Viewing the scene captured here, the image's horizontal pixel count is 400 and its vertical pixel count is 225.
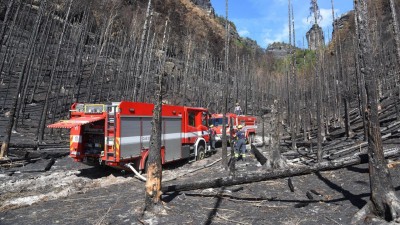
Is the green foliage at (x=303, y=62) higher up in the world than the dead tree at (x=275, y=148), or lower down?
higher up

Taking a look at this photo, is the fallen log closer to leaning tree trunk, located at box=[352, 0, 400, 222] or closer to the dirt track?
the dirt track

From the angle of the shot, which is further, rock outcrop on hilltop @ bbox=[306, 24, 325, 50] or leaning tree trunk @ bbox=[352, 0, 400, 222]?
rock outcrop on hilltop @ bbox=[306, 24, 325, 50]

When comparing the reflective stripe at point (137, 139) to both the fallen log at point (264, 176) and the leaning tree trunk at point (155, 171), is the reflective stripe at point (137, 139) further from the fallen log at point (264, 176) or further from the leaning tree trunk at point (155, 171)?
the leaning tree trunk at point (155, 171)

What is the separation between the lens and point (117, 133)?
33.8ft

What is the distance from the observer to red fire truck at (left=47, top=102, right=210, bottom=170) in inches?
408

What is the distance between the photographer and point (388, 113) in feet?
61.5

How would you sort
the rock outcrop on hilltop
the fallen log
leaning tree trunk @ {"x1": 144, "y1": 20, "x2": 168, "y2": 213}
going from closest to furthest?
1. leaning tree trunk @ {"x1": 144, "y1": 20, "x2": 168, "y2": 213}
2. the fallen log
3. the rock outcrop on hilltop

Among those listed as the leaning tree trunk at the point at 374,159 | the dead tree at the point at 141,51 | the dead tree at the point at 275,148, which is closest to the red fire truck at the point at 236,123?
the dead tree at the point at 141,51

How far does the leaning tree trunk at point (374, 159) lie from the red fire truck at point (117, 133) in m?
7.20

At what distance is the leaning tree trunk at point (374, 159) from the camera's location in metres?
5.33

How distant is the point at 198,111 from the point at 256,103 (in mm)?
34562

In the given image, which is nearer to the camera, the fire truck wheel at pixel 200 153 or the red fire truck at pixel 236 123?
the fire truck wheel at pixel 200 153

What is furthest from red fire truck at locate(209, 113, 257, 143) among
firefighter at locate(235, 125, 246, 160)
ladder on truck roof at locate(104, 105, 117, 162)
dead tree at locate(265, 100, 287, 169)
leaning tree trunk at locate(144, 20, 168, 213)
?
leaning tree trunk at locate(144, 20, 168, 213)

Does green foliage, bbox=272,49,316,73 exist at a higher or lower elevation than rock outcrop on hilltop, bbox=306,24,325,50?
higher
